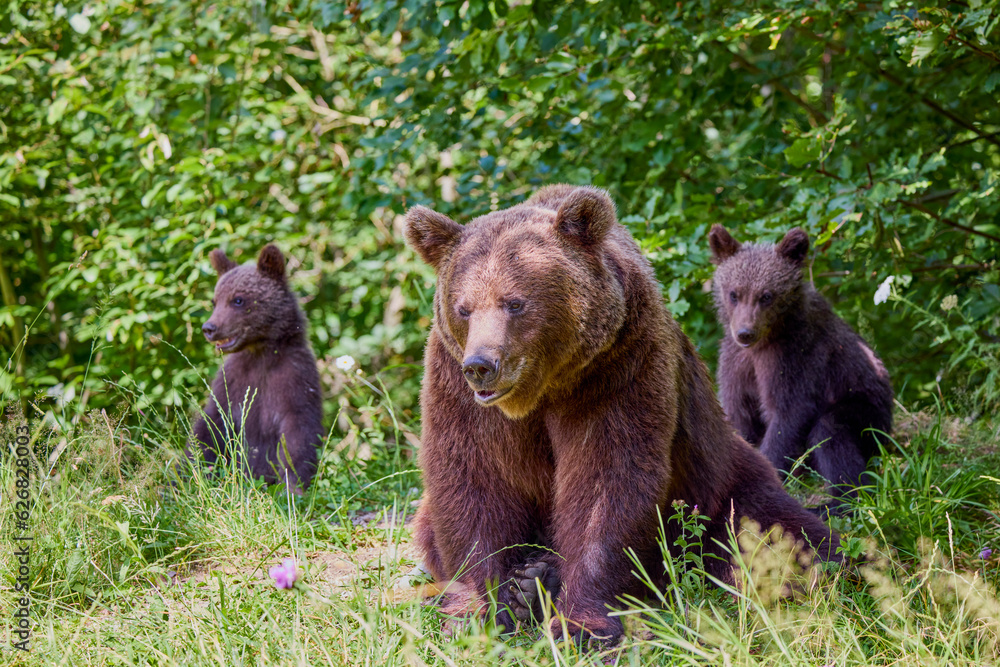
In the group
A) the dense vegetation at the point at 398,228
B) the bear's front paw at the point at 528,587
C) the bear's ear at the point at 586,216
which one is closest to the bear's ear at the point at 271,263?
the dense vegetation at the point at 398,228

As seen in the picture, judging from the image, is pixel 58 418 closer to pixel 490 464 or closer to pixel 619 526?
pixel 490 464

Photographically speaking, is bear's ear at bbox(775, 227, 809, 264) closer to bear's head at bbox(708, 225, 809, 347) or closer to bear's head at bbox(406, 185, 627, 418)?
bear's head at bbox(708, 225, 809, 347)

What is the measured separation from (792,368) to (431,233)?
2.95 m

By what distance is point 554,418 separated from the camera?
364 cm

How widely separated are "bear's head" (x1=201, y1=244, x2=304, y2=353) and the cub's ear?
8.72 ft

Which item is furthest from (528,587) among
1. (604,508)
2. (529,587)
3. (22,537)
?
(22,537)

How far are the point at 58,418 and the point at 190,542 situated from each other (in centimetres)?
129

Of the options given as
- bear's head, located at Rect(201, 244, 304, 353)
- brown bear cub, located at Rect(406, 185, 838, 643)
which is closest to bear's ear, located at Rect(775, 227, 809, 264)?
brown bear cub, located at Rect(406, 185, 838, 643)

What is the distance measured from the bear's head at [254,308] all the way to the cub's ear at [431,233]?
8.72 ft

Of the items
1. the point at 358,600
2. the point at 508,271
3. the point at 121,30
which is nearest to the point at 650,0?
the point at 508,271

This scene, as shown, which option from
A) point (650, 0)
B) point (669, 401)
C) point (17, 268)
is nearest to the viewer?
point (669, 401)

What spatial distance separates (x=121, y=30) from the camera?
858 cm

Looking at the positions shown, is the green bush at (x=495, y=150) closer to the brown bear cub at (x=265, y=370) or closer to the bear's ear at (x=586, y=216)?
the brown bear cub at (x=265, y=370)

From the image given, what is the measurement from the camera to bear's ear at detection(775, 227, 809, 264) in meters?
5.79
